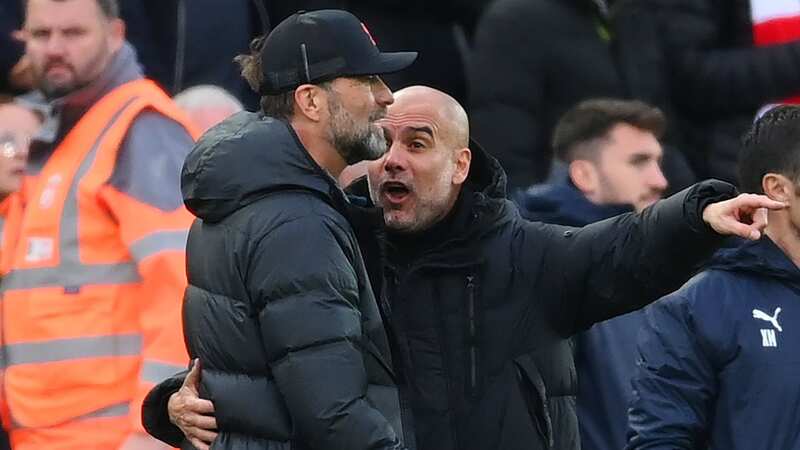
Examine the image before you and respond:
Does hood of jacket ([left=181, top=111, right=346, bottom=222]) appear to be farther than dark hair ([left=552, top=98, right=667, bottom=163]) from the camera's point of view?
No

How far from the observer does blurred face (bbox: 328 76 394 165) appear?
17.8 feet

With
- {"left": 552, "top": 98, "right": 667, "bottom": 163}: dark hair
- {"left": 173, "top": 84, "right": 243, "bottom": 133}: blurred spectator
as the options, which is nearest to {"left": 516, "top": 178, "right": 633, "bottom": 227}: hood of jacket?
{"left": 552, "top": 98, "right": 667, "bottom": 163}: dark hair

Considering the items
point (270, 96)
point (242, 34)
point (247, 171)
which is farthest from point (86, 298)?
point (242, 34)

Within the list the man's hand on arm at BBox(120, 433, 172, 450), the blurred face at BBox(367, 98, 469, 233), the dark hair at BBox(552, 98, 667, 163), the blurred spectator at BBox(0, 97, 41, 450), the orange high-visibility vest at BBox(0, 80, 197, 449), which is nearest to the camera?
the blurred face at BBox(367, 98, 469, 233)

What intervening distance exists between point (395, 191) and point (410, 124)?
7.4 inches

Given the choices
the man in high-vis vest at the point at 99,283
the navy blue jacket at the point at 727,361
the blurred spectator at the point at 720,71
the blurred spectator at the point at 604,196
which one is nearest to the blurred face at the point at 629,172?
the blurred spectator at the point at 604,196

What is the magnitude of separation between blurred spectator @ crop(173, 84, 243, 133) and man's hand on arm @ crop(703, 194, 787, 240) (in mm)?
2974

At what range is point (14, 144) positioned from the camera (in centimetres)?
777

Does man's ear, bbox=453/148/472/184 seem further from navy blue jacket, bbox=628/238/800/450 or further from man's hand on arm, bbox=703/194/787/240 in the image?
man's hand on arm, bbox=703/194/787/240

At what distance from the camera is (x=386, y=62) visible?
17.9 feet

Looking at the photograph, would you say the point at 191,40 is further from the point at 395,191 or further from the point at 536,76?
the point at 395,191

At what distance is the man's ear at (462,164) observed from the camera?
6062 millimetres

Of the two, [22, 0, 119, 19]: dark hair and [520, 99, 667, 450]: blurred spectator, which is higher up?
[22, 0, 119, 19]: dark hair

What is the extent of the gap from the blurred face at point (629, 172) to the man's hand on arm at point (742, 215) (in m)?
2.33
